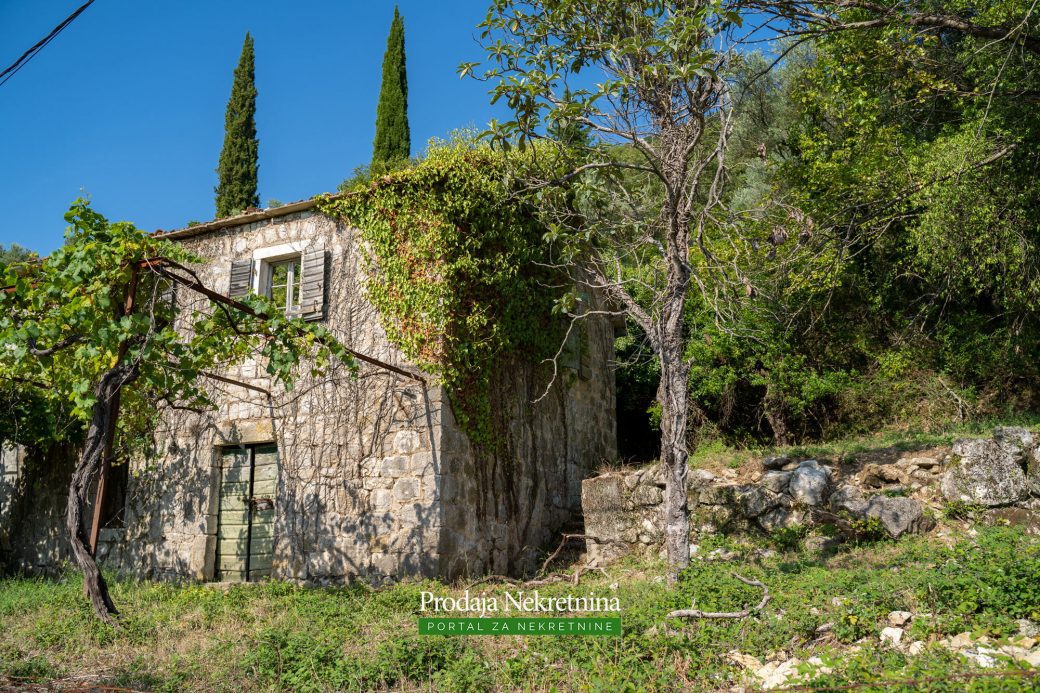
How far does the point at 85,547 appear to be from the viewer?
21.9 feet

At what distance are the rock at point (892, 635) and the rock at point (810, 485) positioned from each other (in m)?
3.54

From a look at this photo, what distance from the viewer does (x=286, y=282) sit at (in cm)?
1002

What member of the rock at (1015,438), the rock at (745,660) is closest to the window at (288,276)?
the rock at (745,660)

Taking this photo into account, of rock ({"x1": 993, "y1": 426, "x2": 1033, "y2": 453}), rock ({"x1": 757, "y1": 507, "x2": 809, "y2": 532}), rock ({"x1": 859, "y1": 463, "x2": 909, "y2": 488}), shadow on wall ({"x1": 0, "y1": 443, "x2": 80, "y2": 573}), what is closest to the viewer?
rock ({"x1": 993, "y1": 426, "x2": 1033, "y2": 453})

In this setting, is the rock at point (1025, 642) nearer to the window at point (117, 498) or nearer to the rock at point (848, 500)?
the rock at point (848, 500)

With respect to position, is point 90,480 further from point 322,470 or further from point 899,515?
point 899,515

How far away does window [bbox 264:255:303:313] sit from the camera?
980cm

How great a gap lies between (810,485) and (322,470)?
575 cm

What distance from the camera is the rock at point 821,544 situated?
8.30 metres

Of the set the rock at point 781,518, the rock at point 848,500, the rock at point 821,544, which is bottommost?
the rock at point 821,544

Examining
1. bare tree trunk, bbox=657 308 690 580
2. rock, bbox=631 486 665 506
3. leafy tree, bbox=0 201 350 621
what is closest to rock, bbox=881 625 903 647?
bare tree trunk, bbox=657 308 690 580

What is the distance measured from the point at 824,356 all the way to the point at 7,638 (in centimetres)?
1251

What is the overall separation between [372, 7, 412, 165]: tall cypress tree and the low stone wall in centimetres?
1257

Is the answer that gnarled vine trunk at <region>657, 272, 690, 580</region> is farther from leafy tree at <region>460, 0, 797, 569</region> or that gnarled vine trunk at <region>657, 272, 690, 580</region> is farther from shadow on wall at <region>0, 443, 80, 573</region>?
shadow on wall at <region>0, 443, 80, 573</region>
